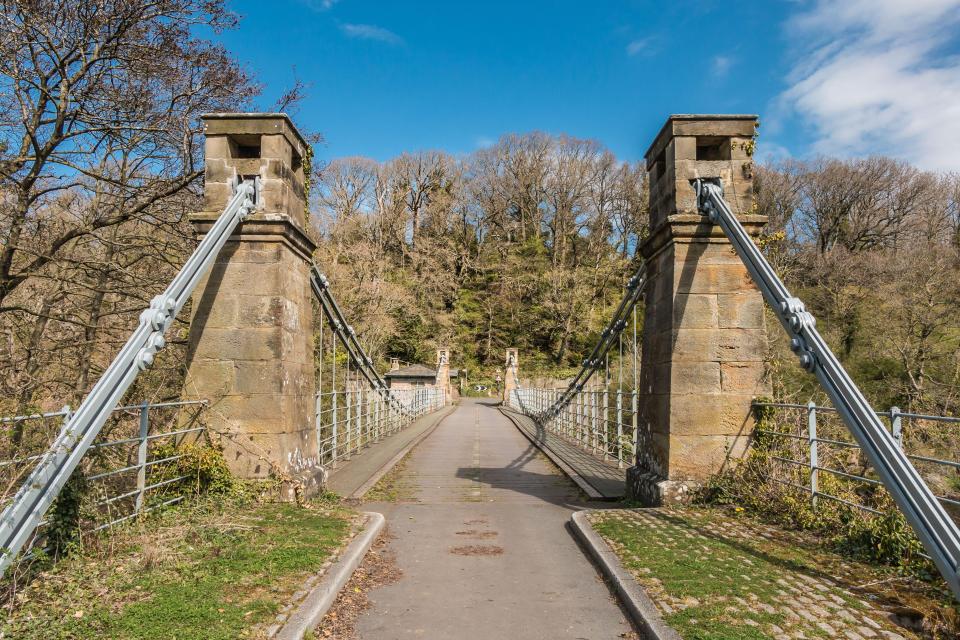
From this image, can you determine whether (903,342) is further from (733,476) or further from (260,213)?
(260,213)

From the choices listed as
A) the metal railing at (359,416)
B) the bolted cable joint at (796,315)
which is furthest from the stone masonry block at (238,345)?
the bolted cable joint at (796,315)

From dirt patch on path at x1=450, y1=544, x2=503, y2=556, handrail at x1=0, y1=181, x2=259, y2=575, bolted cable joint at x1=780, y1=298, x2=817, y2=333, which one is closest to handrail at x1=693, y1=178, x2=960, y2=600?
bolted cable joint at x1=780, y1=298, x2=817, y2=333

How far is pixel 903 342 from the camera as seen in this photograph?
2212 centimetres

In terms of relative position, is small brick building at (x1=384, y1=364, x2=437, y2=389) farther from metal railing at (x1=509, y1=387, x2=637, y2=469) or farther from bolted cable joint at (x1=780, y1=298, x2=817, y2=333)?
bolted cable joint at (x1=780, y1=298, x2=817, y2=333)

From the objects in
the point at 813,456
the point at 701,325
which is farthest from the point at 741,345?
the point at 813,456

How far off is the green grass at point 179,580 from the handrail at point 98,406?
1.17 ft

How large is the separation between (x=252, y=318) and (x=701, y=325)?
15.1 feet

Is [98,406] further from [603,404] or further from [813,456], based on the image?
[603,404]

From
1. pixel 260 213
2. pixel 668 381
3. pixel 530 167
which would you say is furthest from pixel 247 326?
pixel 530 167

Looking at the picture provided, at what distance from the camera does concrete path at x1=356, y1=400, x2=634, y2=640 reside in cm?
371

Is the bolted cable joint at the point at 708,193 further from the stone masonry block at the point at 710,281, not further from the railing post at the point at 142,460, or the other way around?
the railing post at the point at 142,460

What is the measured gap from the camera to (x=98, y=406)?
4148 millimetres

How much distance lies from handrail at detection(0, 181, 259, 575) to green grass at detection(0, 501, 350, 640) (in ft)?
1.17

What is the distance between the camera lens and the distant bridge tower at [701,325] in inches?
247
